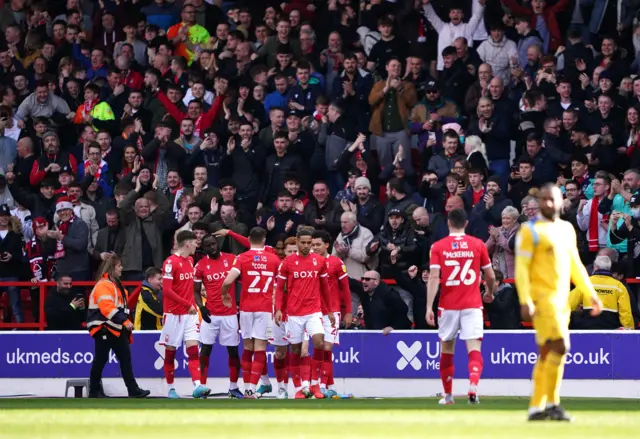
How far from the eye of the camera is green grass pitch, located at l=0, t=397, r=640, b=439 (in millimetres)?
11117

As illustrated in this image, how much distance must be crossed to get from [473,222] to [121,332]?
5529 millimetres

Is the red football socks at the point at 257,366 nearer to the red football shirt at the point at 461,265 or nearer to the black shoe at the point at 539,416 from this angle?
the red football shirt at the point at 461,265

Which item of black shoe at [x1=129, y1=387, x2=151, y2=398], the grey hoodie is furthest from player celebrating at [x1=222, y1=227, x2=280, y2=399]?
the grey hoodie

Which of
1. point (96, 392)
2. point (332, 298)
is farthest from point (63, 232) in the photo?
point (332, 298)

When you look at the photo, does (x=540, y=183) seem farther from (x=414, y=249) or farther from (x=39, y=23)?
(x=39, y=23)

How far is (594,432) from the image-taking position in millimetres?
10984

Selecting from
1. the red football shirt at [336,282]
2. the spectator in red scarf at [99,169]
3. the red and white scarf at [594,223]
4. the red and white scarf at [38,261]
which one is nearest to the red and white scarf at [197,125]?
the spectator in red scarf at [99,169]

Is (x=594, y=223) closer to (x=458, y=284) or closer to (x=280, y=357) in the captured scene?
(x=458, y=284)

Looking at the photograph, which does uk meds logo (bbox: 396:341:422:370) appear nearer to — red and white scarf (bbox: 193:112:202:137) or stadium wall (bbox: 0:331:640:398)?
stadium wall (bbox: 0:331:640:398)

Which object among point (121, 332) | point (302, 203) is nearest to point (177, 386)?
point (121, 332)

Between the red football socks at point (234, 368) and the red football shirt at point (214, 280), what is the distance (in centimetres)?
66

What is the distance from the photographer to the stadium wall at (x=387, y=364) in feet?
65.6

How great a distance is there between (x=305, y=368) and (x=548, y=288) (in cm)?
708

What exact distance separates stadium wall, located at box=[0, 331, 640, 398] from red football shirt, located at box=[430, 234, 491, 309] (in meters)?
3.39
